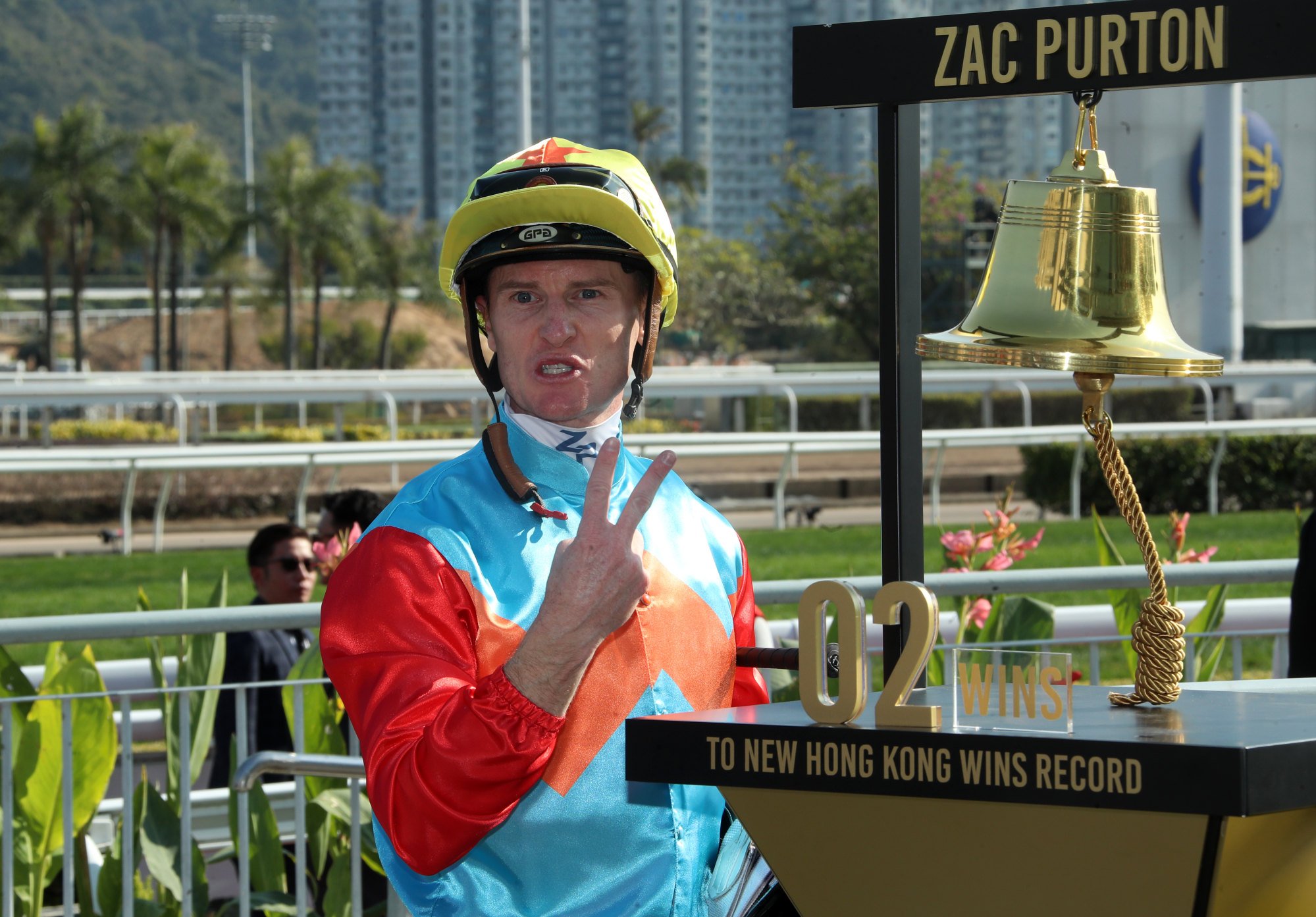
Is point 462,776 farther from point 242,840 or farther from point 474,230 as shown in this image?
point 242,840

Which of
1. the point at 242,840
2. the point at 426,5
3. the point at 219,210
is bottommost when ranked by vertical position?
the point at 242,840

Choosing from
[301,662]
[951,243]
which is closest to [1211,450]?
[301,662]

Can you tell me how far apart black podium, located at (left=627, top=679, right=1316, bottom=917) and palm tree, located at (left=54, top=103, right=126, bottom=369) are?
49.6 m

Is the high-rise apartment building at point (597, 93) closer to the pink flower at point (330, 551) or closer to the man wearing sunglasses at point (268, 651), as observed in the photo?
the man wearing sunglasses at point (268, 651)

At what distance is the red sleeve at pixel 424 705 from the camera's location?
1642 millimetres

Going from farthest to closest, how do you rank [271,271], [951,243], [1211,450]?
[271,271], [951,243], [1211,450]

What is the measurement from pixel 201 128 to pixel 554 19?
1725 inches

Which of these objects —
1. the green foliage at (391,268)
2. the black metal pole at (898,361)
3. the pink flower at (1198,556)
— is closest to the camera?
the black metal pole at (898,361)

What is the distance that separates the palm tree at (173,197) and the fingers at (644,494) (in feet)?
158

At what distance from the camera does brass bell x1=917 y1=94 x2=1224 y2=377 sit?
1681mm

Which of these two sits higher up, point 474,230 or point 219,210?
point 219,210

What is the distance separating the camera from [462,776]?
64.7 inches

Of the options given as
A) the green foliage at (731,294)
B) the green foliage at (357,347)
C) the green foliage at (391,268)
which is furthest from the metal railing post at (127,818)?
the green foliage at (357,347)

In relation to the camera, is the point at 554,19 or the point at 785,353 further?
the point at 554,19
